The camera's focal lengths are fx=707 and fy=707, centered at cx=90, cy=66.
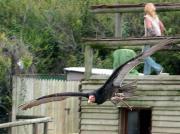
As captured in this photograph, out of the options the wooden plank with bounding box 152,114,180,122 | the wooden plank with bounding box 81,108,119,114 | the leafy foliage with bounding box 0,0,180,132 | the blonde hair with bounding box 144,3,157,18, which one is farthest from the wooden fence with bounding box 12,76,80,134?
the blonde hair with bounding box 144,3,157,18

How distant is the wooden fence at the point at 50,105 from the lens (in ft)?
52.5

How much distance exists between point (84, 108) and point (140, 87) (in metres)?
1.18

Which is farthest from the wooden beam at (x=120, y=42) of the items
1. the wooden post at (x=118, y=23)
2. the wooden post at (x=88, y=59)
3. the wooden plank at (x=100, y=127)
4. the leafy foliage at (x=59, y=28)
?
the leafy foliage at (x=59, y=28)

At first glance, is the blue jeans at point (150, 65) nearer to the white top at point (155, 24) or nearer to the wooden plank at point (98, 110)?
the white top at point (155, 24)

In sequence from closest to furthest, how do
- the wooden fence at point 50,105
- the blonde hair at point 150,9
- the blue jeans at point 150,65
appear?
the blonde hair at point 150,9 < the blue jeans at point 150,65 < the wooden fence at point 50,105

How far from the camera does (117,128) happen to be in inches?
486

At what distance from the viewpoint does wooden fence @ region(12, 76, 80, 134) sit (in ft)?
52.5

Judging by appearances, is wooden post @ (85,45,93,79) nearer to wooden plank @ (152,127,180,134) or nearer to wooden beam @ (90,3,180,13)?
wooden beam @ (90,3,180,13)

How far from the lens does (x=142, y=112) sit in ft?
41.1

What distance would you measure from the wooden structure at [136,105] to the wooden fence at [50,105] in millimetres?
3585

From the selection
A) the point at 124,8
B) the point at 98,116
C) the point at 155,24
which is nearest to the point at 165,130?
the point at 98,116

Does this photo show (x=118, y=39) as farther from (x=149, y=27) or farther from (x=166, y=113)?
(x=166, y=113)

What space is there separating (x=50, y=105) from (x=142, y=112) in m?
4.19

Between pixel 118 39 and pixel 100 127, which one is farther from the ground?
pixel 118 39
